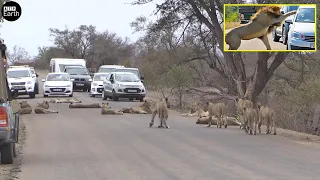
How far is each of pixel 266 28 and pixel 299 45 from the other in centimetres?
159

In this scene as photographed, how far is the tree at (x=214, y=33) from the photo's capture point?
28.0m

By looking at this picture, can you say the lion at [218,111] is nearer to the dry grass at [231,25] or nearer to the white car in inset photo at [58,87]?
the dry grass at [231,25]

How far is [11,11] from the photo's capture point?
64.7ft

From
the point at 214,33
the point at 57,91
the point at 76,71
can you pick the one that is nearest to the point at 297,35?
the point at 214,33

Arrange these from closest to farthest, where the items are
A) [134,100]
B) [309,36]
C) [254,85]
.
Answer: [309,36] → [254,85] → [134,100]

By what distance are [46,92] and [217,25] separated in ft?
47.2

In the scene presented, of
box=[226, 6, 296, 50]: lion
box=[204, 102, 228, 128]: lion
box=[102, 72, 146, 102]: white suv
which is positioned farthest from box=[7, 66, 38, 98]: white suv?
box=[204, 102, 228, 128]: lion

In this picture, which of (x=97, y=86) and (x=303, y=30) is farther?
(x=97, y=86)

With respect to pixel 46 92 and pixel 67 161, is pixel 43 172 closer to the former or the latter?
pixel 67 161

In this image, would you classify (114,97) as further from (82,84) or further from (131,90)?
(82,84)

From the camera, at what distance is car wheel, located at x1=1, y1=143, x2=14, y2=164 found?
40.3 ft

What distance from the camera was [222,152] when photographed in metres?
14.5

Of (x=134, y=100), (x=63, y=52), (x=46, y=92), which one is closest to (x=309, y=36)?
(x=134, y=100)

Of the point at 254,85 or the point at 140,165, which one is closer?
the point at 140,165
